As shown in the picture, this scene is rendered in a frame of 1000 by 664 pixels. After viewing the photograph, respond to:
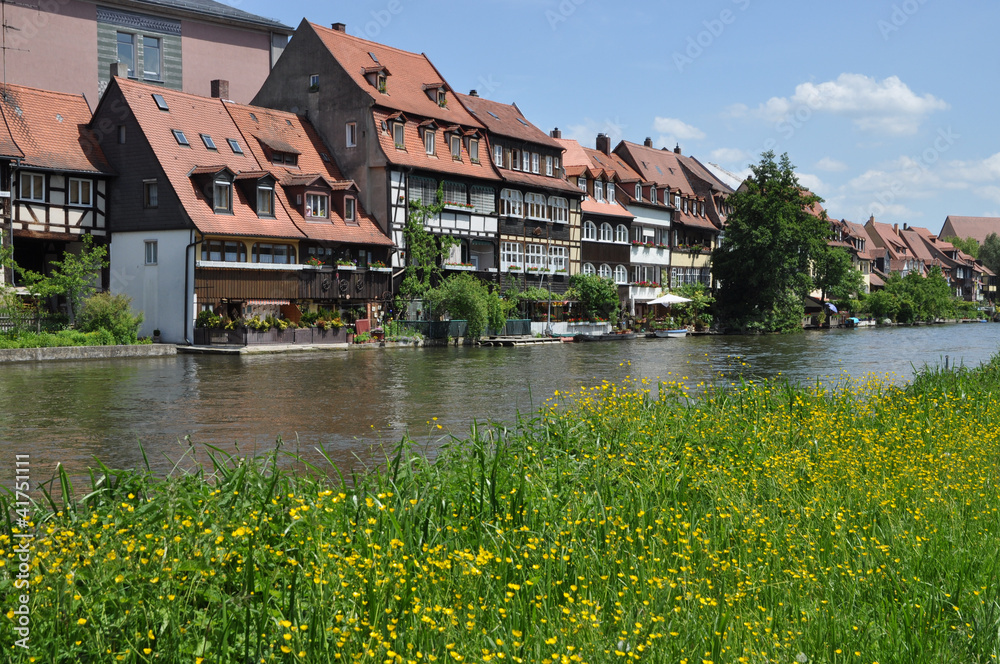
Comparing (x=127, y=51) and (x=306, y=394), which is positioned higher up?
(x=127, y=51)

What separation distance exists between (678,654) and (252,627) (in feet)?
7.66

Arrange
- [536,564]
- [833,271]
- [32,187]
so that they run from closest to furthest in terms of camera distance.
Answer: [536,564], [32,187], [833,271]

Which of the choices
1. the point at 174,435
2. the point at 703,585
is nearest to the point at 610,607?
the point at 703,585

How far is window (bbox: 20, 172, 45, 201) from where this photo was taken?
37.7 metres

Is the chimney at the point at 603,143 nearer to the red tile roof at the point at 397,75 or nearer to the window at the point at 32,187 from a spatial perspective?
the red tile roof at the point at 397,75

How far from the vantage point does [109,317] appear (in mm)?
35281

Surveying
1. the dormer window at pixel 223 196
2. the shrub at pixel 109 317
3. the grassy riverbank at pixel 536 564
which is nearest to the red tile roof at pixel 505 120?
the dormer window at pixel 223 196

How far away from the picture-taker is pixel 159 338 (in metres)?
39.4

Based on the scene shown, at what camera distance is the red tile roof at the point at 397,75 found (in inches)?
2000

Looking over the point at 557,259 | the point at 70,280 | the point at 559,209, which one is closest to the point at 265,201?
the point at 70,280

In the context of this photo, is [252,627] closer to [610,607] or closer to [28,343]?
[610,607]

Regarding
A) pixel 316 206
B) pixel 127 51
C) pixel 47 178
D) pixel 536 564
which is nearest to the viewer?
pixel 536 564

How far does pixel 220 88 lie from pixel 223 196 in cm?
1187

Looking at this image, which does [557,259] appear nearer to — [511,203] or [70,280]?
[511,203]
